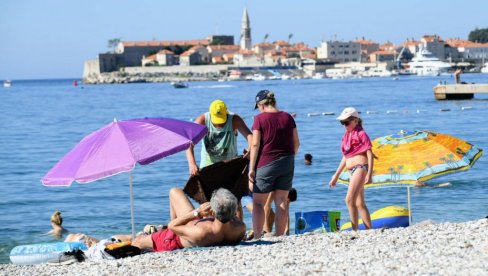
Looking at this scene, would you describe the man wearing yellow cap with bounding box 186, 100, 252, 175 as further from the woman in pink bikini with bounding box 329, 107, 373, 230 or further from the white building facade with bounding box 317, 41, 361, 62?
the white building facade with bounding box 317, 41, 361, 62

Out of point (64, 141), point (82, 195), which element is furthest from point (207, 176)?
point (64, 141)

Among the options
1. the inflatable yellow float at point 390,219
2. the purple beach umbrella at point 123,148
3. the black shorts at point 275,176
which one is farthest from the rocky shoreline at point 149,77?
the black shorts at point 275,176

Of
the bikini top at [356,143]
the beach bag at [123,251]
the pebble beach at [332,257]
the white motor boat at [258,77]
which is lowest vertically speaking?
the white motor boat at [258,77]

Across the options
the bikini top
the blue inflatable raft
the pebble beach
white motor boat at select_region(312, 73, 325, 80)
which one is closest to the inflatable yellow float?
the bikini top

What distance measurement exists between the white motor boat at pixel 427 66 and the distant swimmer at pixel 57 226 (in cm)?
14917

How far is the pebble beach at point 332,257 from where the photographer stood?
6.84m

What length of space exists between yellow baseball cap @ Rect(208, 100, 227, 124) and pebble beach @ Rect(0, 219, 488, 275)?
1201 mm

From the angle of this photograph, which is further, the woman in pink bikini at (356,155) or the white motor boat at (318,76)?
the white motor boat at (318,76)

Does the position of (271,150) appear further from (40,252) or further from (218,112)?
(40,252)

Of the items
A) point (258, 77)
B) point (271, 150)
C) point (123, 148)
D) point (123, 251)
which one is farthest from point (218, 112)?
point (258, 77)

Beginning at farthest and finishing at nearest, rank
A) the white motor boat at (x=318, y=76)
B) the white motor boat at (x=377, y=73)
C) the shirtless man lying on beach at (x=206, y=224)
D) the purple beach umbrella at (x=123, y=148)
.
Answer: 1. the white motor boat at (x=318, y=76)
2. the white motor boat at (x=377, y=73)
3. the purple beach umbrella at (x=123, y=148)
4. the shirtless man lying on beach at (x=206, y=224)

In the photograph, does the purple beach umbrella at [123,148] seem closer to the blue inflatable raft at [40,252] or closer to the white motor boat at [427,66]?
the blue inflatable raft at [40,252]

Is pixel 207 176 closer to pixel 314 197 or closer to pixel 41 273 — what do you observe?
pixel 41 273

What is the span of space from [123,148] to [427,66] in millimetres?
155652
